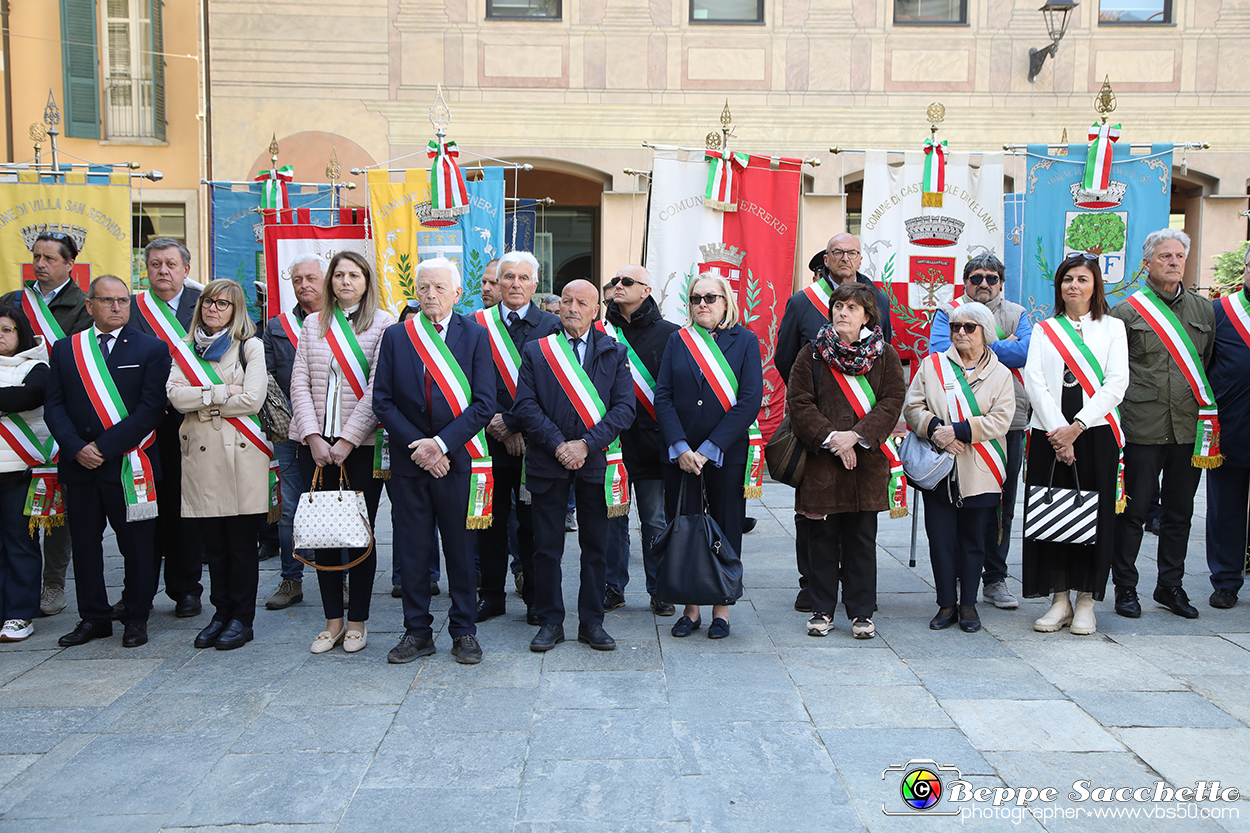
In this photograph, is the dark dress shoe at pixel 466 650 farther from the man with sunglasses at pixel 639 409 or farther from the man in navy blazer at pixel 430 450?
the man with sunglasses at pixel 639 409

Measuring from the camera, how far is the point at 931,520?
17.0 ft

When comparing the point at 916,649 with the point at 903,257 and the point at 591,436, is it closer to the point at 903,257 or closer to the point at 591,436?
the point at 591,436

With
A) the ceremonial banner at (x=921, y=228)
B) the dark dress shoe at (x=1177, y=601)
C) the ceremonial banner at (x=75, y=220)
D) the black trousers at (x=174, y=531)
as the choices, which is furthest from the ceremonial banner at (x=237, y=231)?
the dark dress shoe at (x=1177, y=601)

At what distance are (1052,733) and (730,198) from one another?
430 cm

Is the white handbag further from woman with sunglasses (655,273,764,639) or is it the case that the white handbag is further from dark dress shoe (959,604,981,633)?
dark dress shoe (959,604,981,633)

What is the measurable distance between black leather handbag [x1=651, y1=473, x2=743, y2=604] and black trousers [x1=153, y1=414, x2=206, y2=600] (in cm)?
266

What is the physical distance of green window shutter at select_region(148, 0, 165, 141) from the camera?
13133 mm

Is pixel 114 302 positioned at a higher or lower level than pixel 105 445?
higher

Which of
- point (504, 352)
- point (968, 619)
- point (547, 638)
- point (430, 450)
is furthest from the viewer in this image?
point (504, 352)

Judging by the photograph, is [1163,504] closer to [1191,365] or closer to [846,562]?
[1191,365]

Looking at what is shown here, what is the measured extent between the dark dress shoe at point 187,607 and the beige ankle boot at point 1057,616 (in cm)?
449

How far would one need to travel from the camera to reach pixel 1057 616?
202 inches

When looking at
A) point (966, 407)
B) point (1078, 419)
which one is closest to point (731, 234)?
point (966, 407)

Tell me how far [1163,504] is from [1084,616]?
101 centimetres
